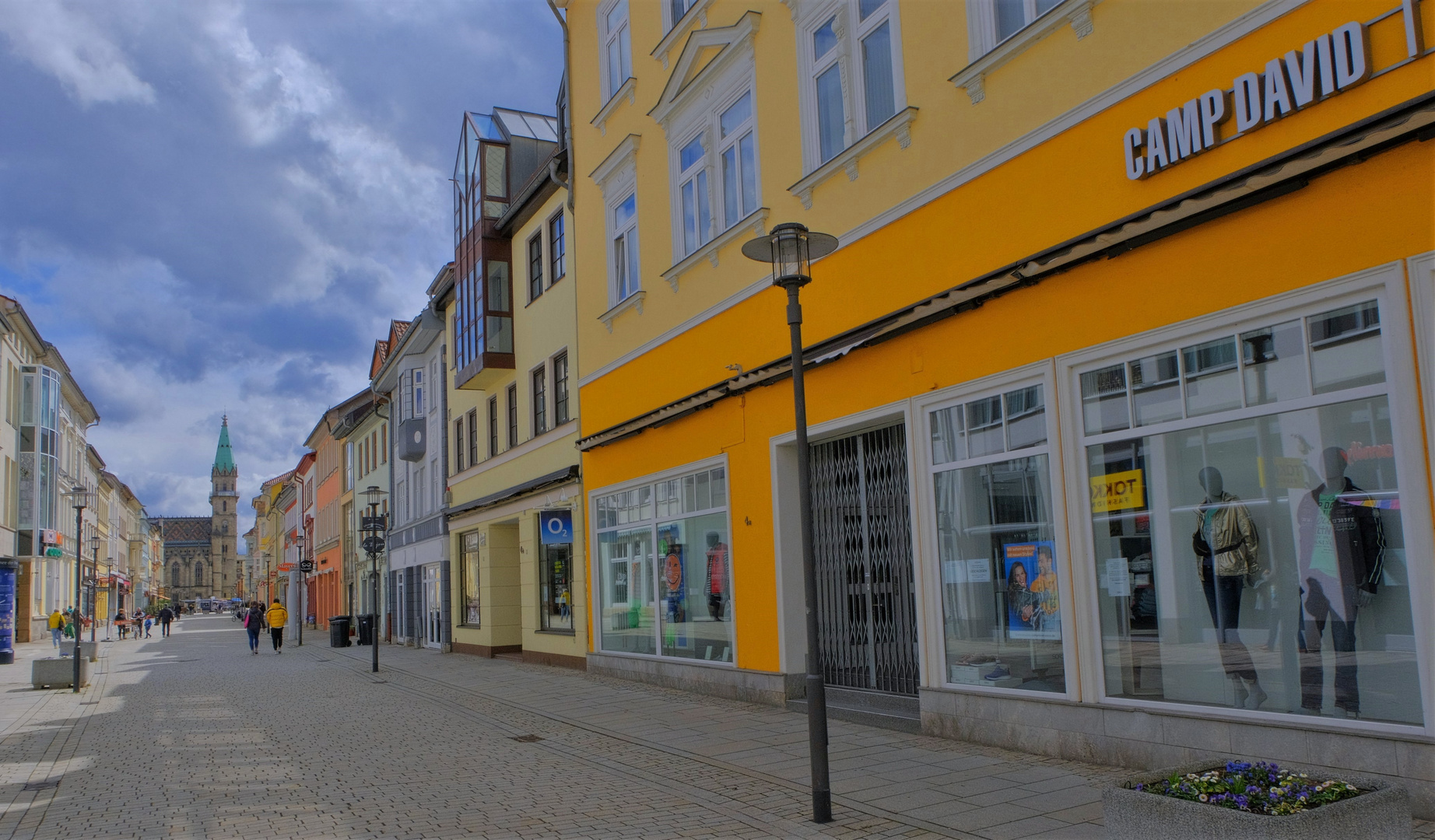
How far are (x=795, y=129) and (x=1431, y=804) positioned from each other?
8.74m

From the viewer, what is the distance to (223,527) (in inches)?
6855

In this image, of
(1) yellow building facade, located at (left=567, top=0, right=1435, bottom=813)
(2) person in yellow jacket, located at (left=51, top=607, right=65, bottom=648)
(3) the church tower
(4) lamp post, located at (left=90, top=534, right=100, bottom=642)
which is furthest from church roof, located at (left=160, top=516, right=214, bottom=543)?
(1) yellow building facade, located at (left=567, top=0, right=1435, bottom=813)

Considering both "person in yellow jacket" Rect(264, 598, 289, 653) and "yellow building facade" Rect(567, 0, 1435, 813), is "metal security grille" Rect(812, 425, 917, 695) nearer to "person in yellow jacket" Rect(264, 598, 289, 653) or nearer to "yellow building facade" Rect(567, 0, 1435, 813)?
"yellow building facade" Rect(567, 0, 1435, 813)

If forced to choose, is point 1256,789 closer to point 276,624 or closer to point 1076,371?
point 1076,371

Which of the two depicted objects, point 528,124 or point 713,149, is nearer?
point 713,149

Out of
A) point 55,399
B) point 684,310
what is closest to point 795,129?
point 684,310

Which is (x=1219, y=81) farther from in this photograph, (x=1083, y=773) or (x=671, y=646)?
(x=671, y=646)

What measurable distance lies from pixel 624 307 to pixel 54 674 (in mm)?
12351

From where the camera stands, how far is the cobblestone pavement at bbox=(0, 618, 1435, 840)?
22.7 feet

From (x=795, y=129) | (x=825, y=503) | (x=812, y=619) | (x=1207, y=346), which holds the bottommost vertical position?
(x=812, y=619)

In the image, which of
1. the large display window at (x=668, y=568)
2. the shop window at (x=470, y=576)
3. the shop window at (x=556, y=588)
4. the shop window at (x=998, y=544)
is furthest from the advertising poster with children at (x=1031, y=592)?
the shop window at (x=470, y=576)

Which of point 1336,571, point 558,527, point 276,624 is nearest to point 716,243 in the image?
point 558,527

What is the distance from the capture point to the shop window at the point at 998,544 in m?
8.54

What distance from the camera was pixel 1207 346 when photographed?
7.16 meters
